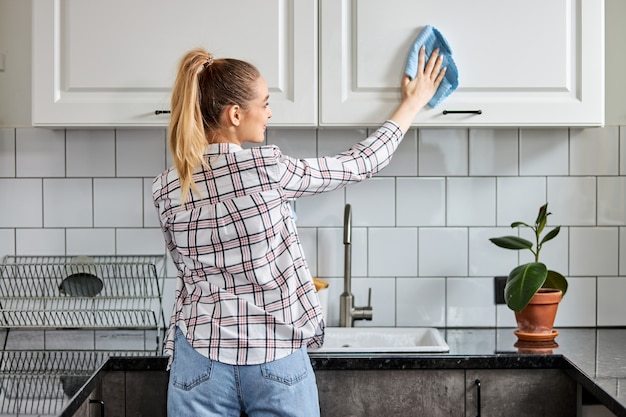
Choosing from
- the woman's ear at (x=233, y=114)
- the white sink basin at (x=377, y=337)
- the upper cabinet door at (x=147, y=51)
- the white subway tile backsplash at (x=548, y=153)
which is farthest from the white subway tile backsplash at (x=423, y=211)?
the woman's ear at (x=233, y=114)

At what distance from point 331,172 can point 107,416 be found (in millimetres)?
773

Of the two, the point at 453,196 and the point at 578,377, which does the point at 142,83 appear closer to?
the point at 453,196

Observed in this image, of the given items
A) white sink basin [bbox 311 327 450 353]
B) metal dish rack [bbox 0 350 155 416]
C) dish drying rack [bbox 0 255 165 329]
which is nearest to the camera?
metal dish rack [bbox 0 350 155 416]

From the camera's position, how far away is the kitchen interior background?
246cm

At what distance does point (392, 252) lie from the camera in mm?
2473

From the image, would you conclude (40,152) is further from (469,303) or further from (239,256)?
(469,303)

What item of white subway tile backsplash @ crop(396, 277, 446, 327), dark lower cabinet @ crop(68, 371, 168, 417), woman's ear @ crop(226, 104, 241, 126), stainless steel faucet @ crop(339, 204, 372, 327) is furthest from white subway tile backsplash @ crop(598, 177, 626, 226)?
dark lower cabinet @ crop(68, 371, 168, 417)

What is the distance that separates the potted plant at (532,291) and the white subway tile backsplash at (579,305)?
271 mm

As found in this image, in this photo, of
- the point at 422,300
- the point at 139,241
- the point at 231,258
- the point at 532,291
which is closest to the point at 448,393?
the point at 532,291

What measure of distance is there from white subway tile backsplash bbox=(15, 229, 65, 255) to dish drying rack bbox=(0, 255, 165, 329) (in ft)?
0.06

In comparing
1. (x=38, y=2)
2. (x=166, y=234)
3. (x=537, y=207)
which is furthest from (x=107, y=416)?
(x=537, y=207)

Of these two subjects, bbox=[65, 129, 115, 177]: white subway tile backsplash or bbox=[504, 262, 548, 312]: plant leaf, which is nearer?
bbox=[504, 262, 548, 312]: plant leaf

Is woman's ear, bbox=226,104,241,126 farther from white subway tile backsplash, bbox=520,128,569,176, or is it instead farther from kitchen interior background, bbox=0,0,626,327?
white subway tile backsplash, bbox=520,128,569,176

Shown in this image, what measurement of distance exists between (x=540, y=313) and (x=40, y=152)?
151 centimetres
